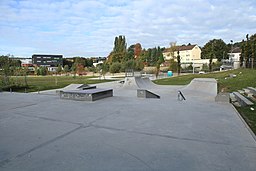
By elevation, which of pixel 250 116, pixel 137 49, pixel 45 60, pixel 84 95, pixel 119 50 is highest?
pixel 137 49

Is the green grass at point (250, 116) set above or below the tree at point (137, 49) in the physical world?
below

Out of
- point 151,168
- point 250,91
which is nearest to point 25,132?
point 151,168

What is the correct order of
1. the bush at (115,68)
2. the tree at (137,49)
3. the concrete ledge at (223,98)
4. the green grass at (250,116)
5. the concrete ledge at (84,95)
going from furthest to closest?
the tree at (137,49) → the bush at (115,68) → the concrete ledge at (84,95) → the concrete ledge at (223,98) → the green grass at (250,116)

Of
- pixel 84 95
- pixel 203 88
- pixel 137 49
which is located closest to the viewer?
pixel 84 95

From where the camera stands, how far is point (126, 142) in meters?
3.68

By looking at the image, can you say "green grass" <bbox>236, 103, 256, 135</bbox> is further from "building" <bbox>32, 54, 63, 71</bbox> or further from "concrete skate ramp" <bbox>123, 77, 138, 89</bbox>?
"building" <bbox>32, 54, 63, 71</bbox>

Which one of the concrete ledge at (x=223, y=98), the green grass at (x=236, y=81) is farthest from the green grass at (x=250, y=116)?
the green grass at (x=236, y=81)

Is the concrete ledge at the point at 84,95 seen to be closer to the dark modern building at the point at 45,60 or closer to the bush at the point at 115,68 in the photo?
the bush at the point at 115,68

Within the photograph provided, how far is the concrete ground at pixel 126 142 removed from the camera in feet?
9.27

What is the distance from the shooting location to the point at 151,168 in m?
2.70

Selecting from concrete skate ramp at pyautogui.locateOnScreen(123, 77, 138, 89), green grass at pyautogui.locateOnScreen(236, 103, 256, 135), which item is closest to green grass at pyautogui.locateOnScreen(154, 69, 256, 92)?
concrete skate ramp at pyautogui.locateOnScreen(123, 77, 138, 89)

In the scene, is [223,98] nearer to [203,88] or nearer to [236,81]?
[203,88]

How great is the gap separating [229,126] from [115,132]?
2.77m

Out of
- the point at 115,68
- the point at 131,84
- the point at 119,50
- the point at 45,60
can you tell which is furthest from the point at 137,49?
the point at 131,84
